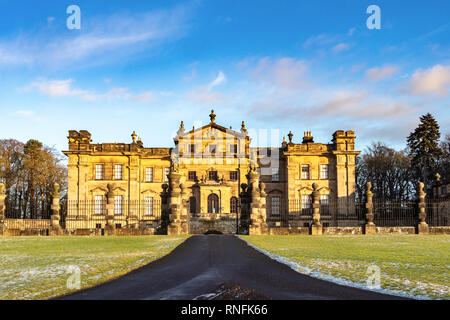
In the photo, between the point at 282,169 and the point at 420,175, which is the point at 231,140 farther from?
the point at 420,175

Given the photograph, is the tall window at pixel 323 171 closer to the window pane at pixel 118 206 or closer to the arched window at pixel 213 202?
the arched window at pixel 213 202

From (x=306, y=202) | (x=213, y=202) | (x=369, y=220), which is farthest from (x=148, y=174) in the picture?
(x=369, y=220)

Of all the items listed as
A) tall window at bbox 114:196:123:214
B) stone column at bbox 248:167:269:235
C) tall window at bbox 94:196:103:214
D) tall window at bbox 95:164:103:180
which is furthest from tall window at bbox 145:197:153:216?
stone column at bbox 248:167:269:235

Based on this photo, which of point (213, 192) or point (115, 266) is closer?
point (115, 266)

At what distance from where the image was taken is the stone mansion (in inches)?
1844

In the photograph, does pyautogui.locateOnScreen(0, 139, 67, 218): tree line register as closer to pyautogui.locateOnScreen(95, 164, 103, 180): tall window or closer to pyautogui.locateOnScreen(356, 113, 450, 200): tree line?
pyautogui.locateOnScreen(95, 164, 103, 180): tall window

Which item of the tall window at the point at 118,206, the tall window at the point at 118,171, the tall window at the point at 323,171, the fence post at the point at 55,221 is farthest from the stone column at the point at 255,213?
the tall window at the point at 118,171

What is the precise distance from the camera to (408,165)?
190 feet

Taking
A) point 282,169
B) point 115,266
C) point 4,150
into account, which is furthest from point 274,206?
point 115,266

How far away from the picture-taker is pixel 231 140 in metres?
50.1

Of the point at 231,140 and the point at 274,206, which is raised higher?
the point at 231,140

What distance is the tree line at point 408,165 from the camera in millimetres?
48969

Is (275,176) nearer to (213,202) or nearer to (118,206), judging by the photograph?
(213,202)

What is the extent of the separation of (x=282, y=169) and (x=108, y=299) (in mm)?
44262
